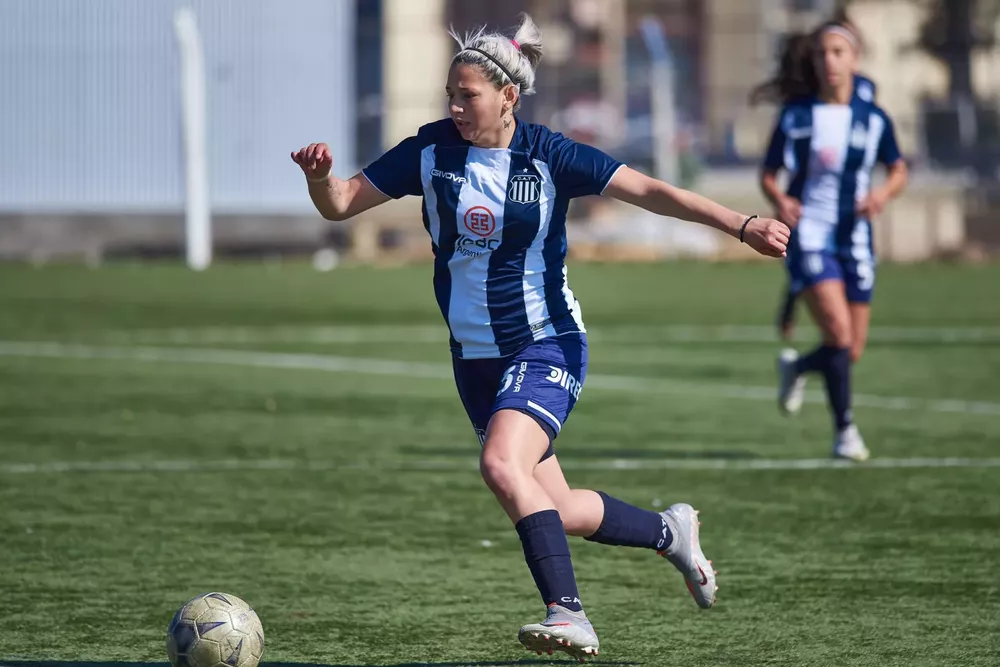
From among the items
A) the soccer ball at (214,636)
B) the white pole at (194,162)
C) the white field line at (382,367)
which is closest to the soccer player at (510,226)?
the soccer ball at (214,636)

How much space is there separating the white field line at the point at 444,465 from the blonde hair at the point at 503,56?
3.82 meters

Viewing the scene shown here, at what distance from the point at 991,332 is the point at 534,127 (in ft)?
40.6

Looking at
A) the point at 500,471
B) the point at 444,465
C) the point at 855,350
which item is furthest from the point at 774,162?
the point at 500,471

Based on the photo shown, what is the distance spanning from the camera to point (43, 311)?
20062 millimetres

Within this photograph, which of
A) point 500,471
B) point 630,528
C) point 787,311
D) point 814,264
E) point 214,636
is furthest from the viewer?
point 787,311

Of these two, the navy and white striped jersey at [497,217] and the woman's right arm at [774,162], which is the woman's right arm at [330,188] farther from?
the woman's right arm at [774,162]

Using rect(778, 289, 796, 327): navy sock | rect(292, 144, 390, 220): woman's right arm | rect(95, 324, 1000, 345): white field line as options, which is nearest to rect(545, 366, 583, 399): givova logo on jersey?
rect(292, 144, 390, 220): woman's right arm

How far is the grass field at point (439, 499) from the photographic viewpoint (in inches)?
236

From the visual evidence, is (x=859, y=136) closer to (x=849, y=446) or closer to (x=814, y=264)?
(x=814, y=264)

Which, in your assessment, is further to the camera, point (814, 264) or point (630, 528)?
point (814, 264)

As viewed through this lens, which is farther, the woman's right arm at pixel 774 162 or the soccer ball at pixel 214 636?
the woman's right arm at pixel 774 162

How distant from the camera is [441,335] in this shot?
1766cm

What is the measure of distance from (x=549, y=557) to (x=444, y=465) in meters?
4.34

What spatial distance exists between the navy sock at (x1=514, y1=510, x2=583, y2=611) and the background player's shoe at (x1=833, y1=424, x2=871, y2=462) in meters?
4.52
